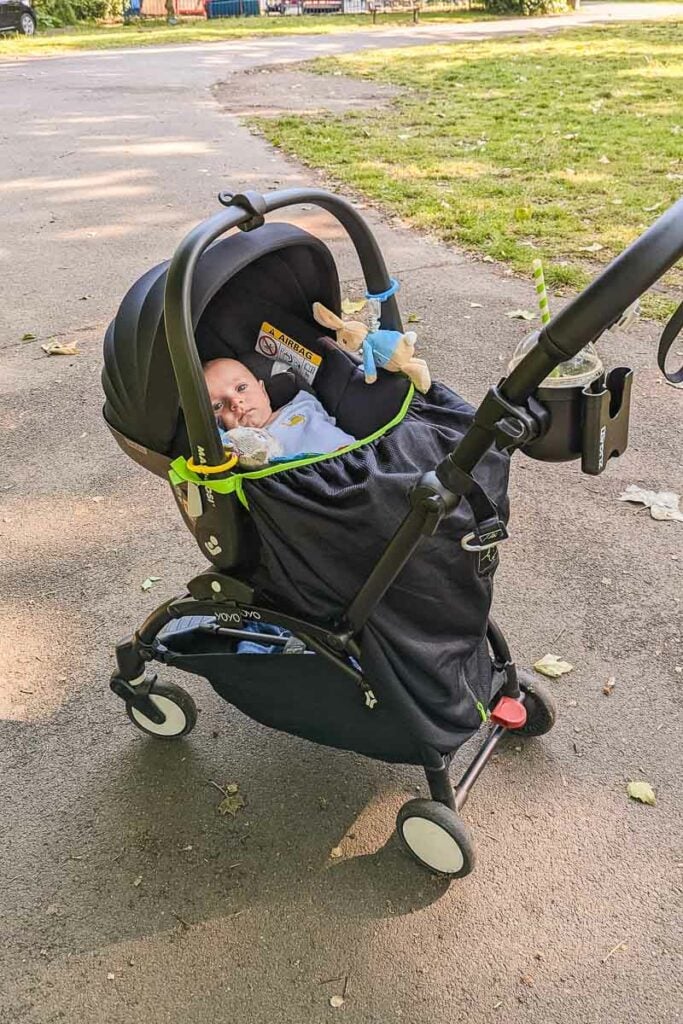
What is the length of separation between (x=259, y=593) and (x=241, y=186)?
5.81 metres

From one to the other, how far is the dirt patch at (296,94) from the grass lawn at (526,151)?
0.42 metres

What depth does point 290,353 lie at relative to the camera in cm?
238

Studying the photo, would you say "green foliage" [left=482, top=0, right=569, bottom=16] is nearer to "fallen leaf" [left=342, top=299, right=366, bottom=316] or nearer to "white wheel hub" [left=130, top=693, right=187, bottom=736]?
"fallen leaf" [left=342, top=299, right=366, bottom=316]

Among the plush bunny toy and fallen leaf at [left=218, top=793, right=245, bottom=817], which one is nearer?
the plush bunny toy

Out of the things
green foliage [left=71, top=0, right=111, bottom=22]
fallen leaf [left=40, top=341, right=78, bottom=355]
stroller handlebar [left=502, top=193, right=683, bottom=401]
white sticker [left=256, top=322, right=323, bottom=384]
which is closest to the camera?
stroller handlebar [left=502, top=193, right=683, bottom=401]

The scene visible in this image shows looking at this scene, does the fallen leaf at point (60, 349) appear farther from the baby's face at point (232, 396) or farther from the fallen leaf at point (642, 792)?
the fallen leaf at point (642, 792)

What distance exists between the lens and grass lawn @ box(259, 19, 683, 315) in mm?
5648

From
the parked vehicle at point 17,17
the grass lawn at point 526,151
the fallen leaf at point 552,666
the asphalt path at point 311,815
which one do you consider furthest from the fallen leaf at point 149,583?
the parked vehicle at point 17,17

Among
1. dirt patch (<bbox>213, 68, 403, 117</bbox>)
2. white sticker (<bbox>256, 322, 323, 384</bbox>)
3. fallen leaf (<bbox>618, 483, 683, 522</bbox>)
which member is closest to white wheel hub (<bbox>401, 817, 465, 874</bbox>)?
white sticker (<bbox>256, 322, 323, 384</bbox>)

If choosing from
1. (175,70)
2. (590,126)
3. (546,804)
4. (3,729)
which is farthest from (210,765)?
(175,70)

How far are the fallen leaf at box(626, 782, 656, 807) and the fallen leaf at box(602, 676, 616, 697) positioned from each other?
0.32 metres

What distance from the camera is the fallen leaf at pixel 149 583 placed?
9.88ft

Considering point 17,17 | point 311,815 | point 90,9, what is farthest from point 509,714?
point 90,9

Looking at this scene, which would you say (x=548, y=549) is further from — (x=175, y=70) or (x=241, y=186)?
(x=175, y=70)
